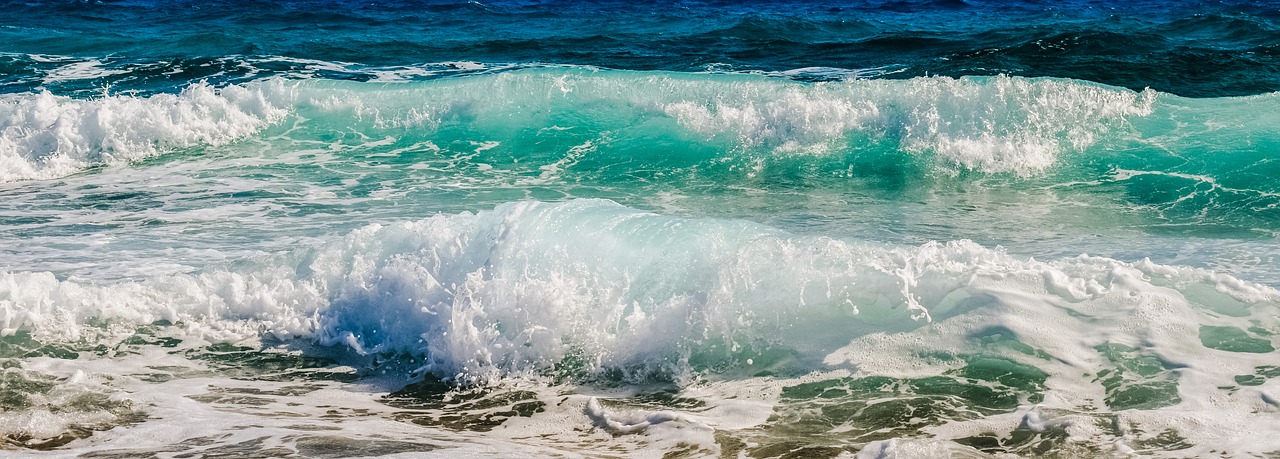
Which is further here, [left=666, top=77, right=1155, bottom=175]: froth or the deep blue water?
the deep blue water

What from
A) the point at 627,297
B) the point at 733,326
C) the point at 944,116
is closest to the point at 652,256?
the point at 627,297

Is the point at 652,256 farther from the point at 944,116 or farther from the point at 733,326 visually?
the point at 944,116

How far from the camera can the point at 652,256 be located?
6.81 m

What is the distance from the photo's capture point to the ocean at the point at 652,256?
16.8ft

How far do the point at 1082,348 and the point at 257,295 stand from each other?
16.5 feet

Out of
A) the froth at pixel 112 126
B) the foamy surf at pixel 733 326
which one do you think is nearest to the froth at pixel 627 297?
the foamy surf at pixel 733 326

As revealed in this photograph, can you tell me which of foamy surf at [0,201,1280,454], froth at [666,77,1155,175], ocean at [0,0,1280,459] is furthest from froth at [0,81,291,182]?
froth at [666,77,1155,175]

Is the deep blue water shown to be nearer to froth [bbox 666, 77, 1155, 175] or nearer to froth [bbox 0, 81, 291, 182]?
froth [bbox 0, 81, 291, 182]

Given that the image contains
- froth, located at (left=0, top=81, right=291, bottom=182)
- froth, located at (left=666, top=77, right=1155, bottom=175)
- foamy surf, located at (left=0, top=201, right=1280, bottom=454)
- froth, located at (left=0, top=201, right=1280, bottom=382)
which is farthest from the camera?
froth, located at (left=0, top=81, right=291, bottom=182)

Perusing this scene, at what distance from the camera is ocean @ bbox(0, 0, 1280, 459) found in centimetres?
511

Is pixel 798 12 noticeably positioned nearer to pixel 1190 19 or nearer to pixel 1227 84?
pixel 1190 19

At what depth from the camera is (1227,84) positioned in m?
14.7

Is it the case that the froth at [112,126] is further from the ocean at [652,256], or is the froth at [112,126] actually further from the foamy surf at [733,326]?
the foamy surf at [733,326]

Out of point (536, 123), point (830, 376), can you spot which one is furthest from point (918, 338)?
point (536, 123)
